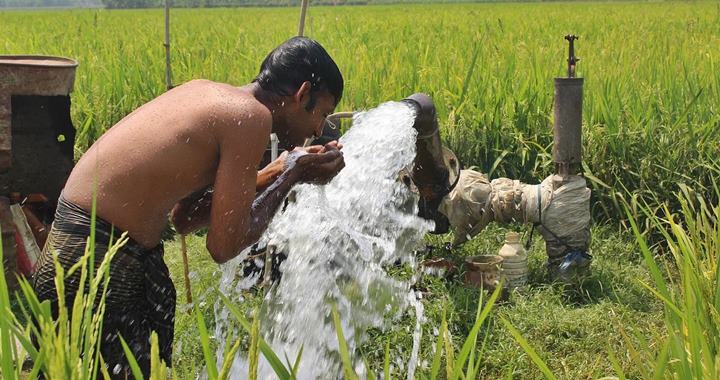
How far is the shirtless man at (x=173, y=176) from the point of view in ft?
6.79

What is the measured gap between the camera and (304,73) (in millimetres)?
2193

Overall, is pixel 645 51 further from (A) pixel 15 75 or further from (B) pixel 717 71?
(A) pixel 15 75

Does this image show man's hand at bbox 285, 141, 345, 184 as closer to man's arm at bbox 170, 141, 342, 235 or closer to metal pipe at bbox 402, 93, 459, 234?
man's arm at bbox 170, 141, 342, 235

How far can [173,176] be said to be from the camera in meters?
2.11

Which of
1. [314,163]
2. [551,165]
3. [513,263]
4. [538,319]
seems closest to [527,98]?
[551,165]

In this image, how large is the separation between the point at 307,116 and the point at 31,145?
183 cm

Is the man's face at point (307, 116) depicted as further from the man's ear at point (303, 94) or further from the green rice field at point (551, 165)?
the green rice field at point (551, 165)

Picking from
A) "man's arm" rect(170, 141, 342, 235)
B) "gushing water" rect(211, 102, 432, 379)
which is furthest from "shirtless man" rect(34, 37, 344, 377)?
"gushing water" rect(211, 102, 432, 379)

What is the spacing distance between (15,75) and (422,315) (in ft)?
6.25

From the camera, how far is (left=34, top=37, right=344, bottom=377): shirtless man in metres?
2.07

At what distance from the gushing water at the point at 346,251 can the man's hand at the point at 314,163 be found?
73cm

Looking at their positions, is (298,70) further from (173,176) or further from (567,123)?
(567,123)

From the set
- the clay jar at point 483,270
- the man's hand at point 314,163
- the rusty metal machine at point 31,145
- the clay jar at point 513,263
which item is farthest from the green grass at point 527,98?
the man's hand at point 314,163

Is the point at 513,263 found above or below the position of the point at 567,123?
below
